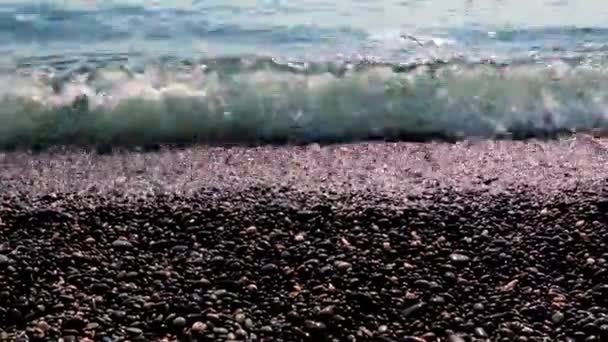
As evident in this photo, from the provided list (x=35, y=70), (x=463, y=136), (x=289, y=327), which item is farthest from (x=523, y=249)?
(x=35, y=70)

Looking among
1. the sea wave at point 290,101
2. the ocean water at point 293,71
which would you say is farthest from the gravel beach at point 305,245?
the ocean water at point 293,71

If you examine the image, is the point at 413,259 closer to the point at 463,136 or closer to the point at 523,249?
the point at 523,249

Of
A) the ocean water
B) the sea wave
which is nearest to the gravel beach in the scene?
the sea wave

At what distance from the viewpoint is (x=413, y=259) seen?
194 inches

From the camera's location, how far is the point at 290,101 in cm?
762

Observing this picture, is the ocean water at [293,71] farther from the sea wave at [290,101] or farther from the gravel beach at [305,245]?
the gravel beach at [305,245]

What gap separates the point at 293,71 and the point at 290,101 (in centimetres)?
70

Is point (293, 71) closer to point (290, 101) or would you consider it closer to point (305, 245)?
point (290, 101)

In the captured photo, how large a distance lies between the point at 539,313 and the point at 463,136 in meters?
2.95

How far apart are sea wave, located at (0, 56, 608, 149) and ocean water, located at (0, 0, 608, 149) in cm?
2

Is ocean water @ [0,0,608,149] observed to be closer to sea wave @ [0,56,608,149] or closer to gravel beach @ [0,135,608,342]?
sea wave @ [0,56,608,149]

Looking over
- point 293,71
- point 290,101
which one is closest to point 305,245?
point 290,101

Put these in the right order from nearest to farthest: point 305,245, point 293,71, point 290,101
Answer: point 305,245 → point 290,101 → point 293,71

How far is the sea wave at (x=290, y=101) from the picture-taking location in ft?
23.3
